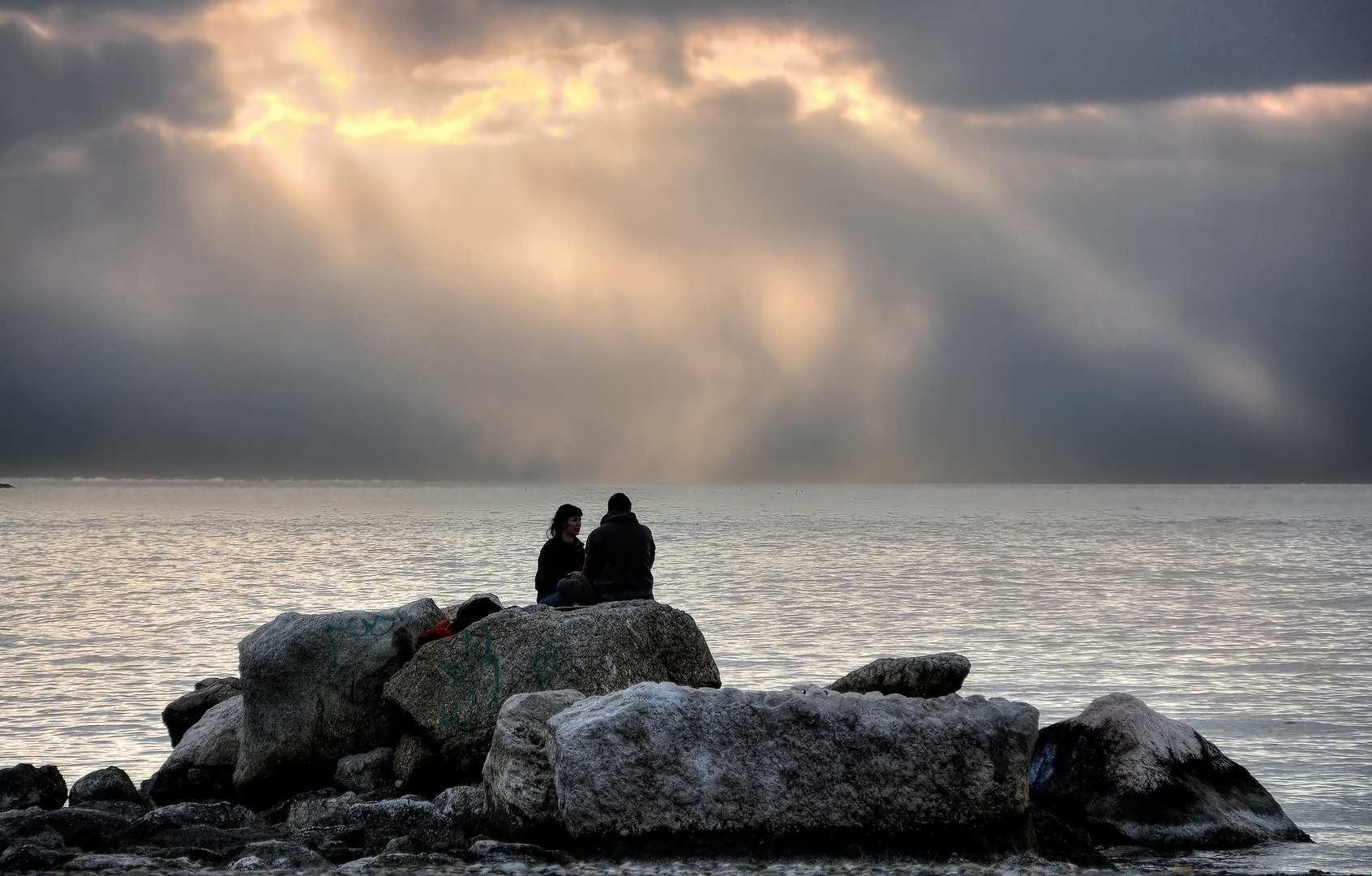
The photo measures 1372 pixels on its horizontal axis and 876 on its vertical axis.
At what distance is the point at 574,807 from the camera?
32.4ft

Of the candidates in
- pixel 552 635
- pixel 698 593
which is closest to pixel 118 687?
pixel 552 635

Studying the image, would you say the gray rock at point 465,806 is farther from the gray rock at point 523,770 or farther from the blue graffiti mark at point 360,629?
the blue graffiti mark at point 360,629

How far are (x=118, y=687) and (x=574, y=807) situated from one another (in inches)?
559

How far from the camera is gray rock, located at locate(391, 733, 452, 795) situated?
1249 centimetres

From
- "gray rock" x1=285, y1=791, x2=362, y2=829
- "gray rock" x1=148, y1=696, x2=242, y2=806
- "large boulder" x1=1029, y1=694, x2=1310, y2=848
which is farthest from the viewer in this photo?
"gray rock" x1=148, y1=696, x2=242, y2=806

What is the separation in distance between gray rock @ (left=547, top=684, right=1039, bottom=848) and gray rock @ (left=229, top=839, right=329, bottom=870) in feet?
6.56

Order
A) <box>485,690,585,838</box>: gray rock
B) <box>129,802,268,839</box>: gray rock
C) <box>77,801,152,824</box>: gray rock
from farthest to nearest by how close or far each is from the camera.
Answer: <box>77,801,152,824</box>: gray rock
<box>129,802,268,839</box>: gray rock
<box>485,690,585,838</box>: gray rock

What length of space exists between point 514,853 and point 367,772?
11.0 feet

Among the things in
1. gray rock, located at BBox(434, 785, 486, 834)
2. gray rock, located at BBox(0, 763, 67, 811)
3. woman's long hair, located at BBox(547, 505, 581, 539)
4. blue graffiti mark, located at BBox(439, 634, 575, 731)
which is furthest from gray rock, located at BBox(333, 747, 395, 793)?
woman's long hair, located at BBox(547, 505, 581, 539)

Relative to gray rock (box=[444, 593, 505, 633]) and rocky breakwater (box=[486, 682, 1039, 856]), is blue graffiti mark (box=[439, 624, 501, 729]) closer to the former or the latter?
gray rock (box=[444, 593, 505, 633])

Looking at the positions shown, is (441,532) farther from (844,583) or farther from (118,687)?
(118,687)

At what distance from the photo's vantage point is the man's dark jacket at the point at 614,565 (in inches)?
590

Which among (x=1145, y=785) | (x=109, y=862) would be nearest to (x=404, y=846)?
(x=109, y=862)

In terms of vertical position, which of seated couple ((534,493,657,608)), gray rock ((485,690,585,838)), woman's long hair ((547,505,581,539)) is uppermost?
woman's long hair ((547,505,581,539))
